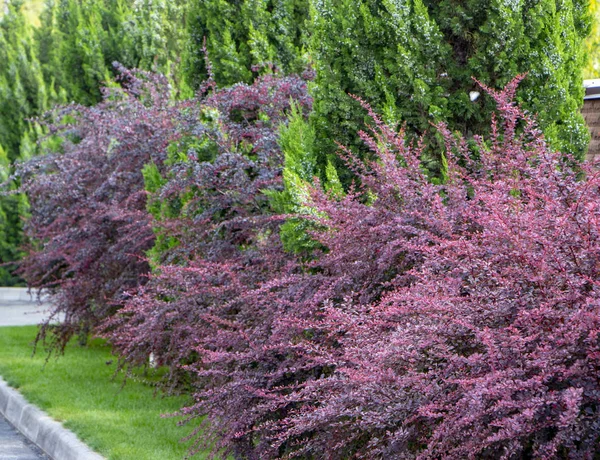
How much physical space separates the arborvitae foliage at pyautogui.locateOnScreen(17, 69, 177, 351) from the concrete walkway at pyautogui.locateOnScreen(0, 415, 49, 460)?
157 cm

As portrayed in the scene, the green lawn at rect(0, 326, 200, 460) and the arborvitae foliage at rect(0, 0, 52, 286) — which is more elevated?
the arborvitae foliage at rect(0, 0, 52, 286)

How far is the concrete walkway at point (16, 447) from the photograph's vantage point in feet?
23.6

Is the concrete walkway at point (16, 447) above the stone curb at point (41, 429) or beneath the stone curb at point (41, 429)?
beneath

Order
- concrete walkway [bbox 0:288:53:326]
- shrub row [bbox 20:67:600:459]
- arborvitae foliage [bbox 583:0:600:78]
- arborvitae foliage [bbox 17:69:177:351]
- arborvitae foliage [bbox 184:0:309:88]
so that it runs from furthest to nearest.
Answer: arborvitae foliage [bbox 583:0:600:78], concrete walkway [bbox 0:288:53:326], arborvitae foliage [bbox 184:0:309:88], arborvitae foliage [bbox 17:69:177:351], shrub row [bbox 20:67:600:459]

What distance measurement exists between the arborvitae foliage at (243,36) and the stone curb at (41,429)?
3975 mm

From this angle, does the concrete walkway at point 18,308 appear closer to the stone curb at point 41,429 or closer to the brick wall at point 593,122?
the stone curb at point 41,429

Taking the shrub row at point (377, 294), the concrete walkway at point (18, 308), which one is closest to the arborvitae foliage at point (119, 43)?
the concrete walkway at point (18, 308)

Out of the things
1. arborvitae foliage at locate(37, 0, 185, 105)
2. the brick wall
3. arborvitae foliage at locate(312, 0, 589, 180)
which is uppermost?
arborvitae foliage at locate(37, 0, 185, 105)

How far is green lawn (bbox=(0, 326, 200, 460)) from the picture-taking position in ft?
22.6

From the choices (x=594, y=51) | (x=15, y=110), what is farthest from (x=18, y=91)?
(x=594, y=51)

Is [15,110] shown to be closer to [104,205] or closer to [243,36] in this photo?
[243,36]

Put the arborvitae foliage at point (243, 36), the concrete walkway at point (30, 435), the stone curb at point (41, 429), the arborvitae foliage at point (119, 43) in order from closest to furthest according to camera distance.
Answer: the stone curb at point (41, 429), the concrete walkway at point (30, 435), the arborvitae foliage at point (243, 36), the arborvitae foliage at point (119, 43)

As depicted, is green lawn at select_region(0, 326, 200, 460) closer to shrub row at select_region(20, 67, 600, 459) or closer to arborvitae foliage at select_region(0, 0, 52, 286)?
shrub row at select_region(20, 67, 600, 459)

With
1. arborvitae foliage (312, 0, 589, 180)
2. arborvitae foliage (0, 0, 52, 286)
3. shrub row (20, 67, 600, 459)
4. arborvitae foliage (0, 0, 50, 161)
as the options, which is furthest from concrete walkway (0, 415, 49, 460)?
arborvitae foliage (0, 0, 50, 161)
